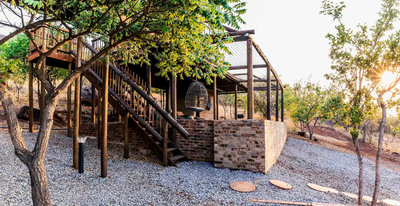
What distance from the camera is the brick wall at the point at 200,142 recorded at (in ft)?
20.6

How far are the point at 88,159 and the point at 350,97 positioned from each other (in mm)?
7235

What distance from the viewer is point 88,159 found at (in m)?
5.62

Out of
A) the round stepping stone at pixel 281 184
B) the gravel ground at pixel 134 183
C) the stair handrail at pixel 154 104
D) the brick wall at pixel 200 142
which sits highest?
the stair handrail at pixel 154 104

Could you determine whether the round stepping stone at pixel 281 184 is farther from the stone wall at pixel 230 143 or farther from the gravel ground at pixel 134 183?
the stone wall at pixel 230 143

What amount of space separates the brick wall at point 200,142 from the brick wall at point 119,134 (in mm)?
1282

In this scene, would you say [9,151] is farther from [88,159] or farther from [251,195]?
[251,195]

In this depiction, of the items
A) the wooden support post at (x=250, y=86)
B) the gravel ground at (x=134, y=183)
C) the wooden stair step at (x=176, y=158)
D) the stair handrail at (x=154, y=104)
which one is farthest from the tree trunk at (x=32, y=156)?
the wooden support post at (x=250, y=86)

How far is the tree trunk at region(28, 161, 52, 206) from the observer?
8.42ft

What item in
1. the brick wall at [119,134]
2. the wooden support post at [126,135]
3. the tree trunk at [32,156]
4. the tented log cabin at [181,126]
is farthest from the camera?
the brick wall at [119,134]

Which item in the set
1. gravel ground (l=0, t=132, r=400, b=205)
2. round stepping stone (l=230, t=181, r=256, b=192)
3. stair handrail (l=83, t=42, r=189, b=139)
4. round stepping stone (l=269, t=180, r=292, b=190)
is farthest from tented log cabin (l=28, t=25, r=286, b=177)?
round stepping stone (l=230, t=181, r=256, b=192)

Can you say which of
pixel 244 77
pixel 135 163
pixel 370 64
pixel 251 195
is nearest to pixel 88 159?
pixel 135 163

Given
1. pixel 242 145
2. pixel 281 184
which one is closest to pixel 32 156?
pixel 242 145

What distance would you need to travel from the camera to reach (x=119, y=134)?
295 inches

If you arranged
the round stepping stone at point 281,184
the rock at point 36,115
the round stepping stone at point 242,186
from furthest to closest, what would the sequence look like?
the rock at point 36,115 → the round stepping stone at point 281,184 → the round stepping stone at point 242,186
